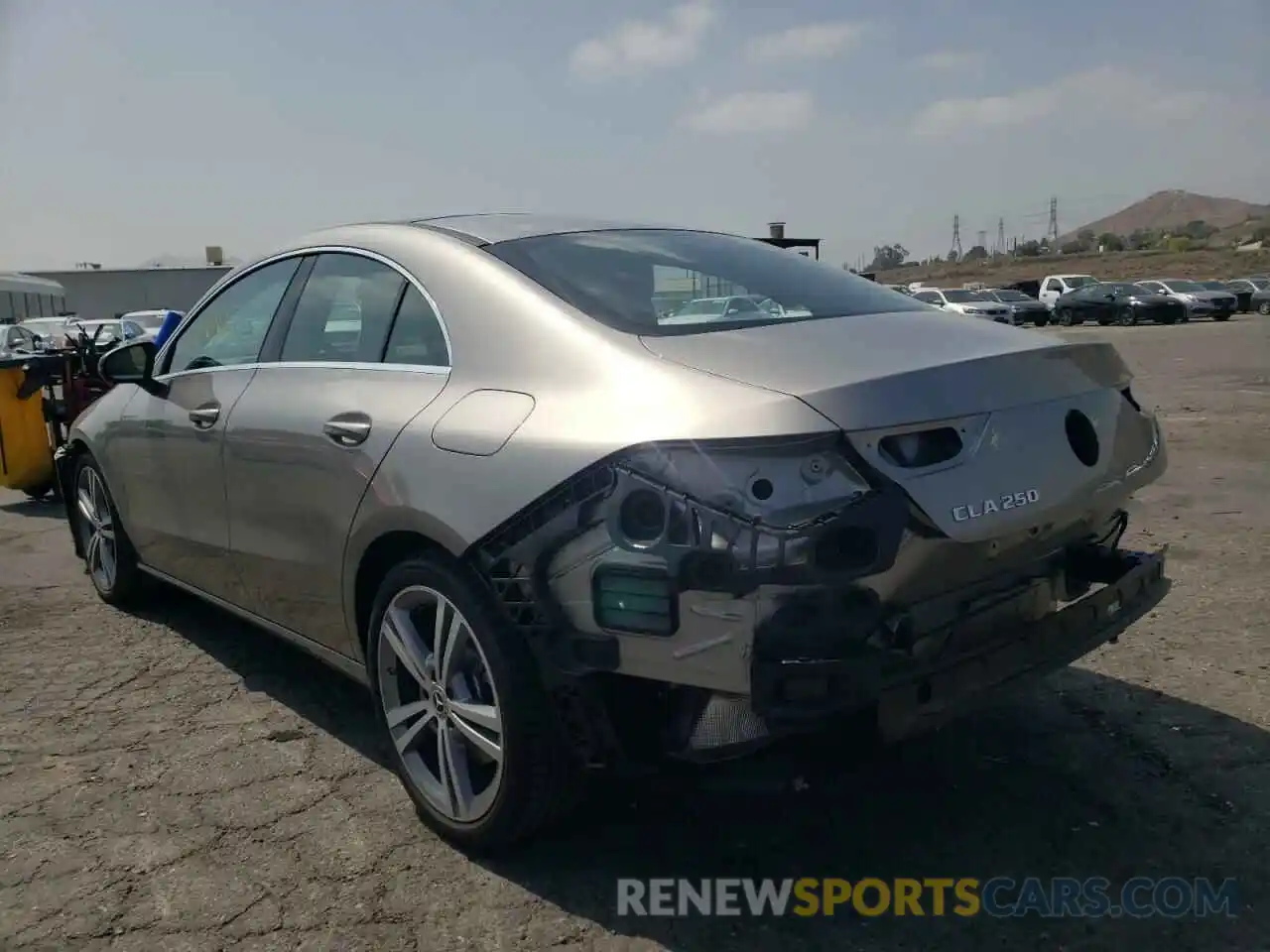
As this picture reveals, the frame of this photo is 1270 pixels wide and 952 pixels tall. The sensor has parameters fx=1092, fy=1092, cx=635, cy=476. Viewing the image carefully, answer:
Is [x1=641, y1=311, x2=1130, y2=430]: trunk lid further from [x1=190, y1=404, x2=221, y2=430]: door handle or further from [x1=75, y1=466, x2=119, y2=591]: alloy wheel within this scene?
[x1=75, y1=466, x2=119, y2=591]: alloy wheel

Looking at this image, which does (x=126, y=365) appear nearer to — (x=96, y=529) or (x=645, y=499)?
(x=96, y=529)

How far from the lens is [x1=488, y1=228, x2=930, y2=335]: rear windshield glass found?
9.35ft

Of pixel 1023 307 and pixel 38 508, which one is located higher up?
pixel 1023 307

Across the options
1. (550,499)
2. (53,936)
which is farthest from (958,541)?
(53,936)

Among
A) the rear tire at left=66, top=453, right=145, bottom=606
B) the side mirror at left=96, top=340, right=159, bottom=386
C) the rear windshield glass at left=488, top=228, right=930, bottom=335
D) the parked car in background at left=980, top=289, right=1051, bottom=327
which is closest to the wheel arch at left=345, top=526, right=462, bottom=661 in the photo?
the rear windshield glass at left=488, top=228, right=930, bottom=335

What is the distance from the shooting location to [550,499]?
96.5 inches

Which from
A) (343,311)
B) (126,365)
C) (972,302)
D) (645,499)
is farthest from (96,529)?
(972,302)

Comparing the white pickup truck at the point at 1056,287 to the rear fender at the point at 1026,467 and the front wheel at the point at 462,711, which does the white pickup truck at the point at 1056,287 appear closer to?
the rear fender at the point at 1026,467

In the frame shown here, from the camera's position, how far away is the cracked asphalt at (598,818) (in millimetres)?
2541

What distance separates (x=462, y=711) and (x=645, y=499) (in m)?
0.90

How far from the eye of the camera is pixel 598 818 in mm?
3057

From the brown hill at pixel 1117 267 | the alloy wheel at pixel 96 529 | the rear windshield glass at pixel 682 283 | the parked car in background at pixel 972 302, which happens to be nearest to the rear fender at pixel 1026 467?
the rear windshield glass at pixel 682 283

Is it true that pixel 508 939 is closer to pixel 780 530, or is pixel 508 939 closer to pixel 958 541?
pixel 780 530

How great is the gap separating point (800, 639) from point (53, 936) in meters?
1.95
